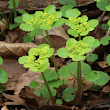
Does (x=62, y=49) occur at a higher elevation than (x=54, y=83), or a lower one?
higher

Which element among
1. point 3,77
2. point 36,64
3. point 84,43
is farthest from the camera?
point 3,77

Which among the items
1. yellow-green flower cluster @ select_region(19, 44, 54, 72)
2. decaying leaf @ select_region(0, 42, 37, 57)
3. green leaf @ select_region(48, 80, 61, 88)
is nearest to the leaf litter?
decaying leaf @ select_region(0, 42, 37, 57)

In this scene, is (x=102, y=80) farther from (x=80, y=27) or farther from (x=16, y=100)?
(x=16, y=100)

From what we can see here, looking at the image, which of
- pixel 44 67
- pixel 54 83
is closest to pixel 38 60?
pixel 44 67

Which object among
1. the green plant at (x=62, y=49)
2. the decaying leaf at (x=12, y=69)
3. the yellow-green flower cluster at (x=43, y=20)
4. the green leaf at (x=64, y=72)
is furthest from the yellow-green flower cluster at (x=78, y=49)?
the decaying leaf at (x=12, y=69)

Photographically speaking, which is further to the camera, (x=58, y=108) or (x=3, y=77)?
(x=58, y=108)

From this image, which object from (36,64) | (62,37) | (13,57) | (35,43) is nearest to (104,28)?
(62,37)

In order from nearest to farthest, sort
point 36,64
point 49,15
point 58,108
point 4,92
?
point 36,64
point 49,15
point 58,108
point 4,92

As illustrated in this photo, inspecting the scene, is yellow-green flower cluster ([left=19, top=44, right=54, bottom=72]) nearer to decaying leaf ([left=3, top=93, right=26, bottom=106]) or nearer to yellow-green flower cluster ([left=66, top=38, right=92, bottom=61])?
yellow-green flower cluster ([left=66, top=38, right=92, bottom=61])

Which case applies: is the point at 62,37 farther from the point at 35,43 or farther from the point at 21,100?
the point at 21,100
